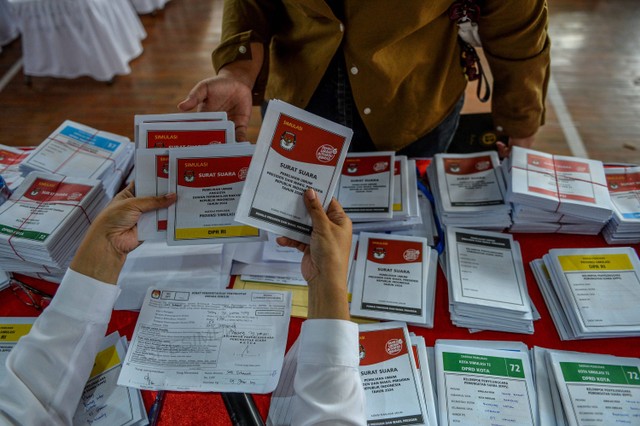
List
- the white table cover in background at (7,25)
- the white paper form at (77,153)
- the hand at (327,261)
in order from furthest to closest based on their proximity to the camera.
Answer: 1. the white table cover in background at (7,25)
2. the white paper form at (77,153)
3. the hand at (327,261)

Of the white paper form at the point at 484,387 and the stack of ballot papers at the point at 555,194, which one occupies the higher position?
the stack of ballot papers at the point at 555,194

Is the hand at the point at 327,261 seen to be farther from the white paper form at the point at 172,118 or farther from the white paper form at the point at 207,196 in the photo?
the white paper form at the point at 172,118

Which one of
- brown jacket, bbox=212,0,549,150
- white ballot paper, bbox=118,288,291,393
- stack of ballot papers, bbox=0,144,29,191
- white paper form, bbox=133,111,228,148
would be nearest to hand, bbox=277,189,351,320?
white ballot paper, bbox=118,288,291,393

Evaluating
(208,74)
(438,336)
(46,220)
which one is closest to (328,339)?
(438,336)

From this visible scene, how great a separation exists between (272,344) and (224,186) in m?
0.42

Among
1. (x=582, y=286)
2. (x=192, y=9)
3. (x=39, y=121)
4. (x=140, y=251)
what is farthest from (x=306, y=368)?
(x=192, y=9)

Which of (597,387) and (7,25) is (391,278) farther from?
(7,25)

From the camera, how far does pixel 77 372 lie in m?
1.02

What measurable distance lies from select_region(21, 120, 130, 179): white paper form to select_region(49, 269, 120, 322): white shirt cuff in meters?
0.55

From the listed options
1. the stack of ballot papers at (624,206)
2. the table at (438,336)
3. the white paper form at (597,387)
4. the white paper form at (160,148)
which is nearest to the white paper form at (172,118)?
the white paper form at (160,148)

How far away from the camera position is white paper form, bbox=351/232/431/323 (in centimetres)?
123

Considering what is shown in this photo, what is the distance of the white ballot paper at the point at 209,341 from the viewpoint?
1.07 metres

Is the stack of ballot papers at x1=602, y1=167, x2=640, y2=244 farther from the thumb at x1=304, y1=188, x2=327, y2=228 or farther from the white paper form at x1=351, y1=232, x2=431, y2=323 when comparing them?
the thumb at x1=304, y1=188, x2=327, y2=228

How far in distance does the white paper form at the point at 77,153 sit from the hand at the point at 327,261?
86 centimetres
